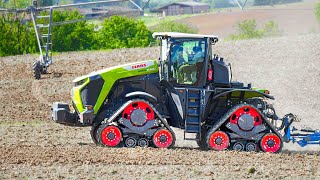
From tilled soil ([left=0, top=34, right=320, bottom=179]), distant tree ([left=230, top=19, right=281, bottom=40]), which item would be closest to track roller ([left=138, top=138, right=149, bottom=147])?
tilled soil ([left=0, top=34, right=320, bottom=179])

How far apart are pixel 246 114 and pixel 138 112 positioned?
7.37 feet

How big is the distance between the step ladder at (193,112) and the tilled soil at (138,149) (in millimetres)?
456

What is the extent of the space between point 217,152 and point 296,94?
44.5 ft

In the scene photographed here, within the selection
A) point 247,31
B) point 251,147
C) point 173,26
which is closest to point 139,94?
point 251,147

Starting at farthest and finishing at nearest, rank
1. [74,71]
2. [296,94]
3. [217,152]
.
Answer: [74,71]
[296,94]
[217,152]

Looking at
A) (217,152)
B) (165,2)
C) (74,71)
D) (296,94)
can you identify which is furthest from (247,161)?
(165,2)

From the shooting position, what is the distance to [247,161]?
16859 mm

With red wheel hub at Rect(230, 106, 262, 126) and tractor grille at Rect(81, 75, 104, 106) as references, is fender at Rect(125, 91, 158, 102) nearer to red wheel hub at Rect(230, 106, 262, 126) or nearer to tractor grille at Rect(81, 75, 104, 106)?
tractor grille at Rect(81, 75, 104, 106)

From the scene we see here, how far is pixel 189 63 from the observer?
62.3 feet

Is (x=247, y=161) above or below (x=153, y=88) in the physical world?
below

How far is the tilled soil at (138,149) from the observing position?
51.8ft

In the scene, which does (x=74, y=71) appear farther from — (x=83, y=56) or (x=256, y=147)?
(x=256, y=147)

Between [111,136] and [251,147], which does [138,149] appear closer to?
[111,136]

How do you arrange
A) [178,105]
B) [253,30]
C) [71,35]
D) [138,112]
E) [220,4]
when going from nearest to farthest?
1. [138,112]
2. [178,105]
3. [220,4]
4. [253,30]
5. [71,35]
